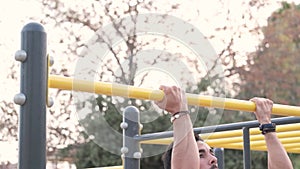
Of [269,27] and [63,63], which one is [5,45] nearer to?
[63,63]

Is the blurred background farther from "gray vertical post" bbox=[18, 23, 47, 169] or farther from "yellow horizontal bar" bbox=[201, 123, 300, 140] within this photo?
"gray vertical post" bbox=[18, 23, 47, 169]

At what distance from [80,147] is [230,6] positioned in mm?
4289

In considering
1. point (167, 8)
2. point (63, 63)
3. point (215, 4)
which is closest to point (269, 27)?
point (215, 4)

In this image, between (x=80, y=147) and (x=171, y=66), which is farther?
(x=80, y=147)

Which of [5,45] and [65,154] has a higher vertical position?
[5,45]

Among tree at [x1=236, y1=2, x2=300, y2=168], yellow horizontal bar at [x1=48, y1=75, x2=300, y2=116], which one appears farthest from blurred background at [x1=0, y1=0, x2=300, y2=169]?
yellow horizontal bar at [x1=48, y1=75, x2=300, y2=116]

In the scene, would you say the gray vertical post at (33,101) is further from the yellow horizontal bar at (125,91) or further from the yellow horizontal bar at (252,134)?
the yellow horizontal bar at (252,134)

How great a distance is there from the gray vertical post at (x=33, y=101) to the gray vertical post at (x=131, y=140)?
5.60ft

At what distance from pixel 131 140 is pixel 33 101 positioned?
6.21ft

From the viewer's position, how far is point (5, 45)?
995 centimetres

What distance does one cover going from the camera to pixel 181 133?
2826mm

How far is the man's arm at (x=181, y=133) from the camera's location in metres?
2.81

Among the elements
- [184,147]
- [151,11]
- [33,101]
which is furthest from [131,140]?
[151,11]

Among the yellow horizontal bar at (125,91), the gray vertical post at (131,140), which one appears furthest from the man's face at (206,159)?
the gray vertical post at (131,140)
